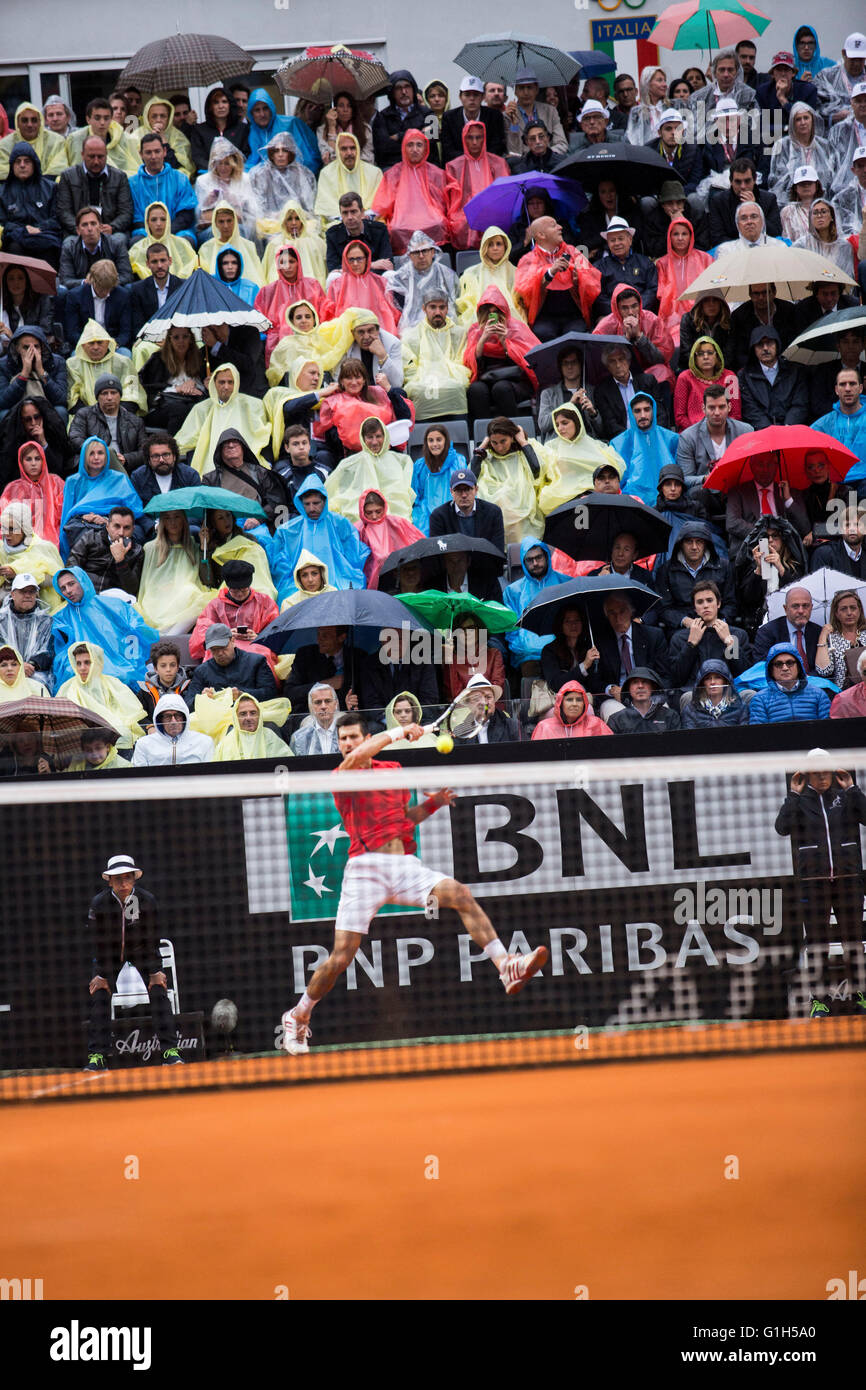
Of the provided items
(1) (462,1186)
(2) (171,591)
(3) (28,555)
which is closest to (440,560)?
(2) (171,591)

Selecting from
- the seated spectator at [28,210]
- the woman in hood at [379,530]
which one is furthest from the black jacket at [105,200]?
the woman in hood at [379,530]

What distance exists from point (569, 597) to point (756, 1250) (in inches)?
242

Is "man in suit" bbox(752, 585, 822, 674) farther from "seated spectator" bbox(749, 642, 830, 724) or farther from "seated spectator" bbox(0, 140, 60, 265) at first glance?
"seated spectator" bbox(0, 140, 60, 265)

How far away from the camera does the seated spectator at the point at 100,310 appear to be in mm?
17047

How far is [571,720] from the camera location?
37.7 feet

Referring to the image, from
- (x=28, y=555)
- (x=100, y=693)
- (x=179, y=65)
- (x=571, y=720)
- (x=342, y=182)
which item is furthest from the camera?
(x=179, y=65)

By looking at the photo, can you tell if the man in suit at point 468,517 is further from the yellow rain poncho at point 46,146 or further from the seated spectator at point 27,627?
the yellow rain poncho at point 46,146

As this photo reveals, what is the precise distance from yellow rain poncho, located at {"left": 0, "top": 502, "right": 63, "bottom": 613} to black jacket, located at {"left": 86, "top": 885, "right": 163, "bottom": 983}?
4.29 meters

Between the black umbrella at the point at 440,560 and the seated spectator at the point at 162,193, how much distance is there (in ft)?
20.7

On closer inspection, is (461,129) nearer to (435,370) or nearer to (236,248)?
(236,248)

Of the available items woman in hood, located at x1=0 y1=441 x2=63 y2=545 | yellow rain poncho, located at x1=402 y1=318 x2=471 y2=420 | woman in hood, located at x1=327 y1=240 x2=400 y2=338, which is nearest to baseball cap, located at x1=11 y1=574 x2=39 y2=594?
woman in hood, located at x1=0 y1=441 x2=63 y2=545

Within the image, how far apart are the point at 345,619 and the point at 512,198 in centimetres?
727

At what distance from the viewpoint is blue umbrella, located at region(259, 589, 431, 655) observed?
12.6m

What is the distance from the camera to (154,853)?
1077cm
